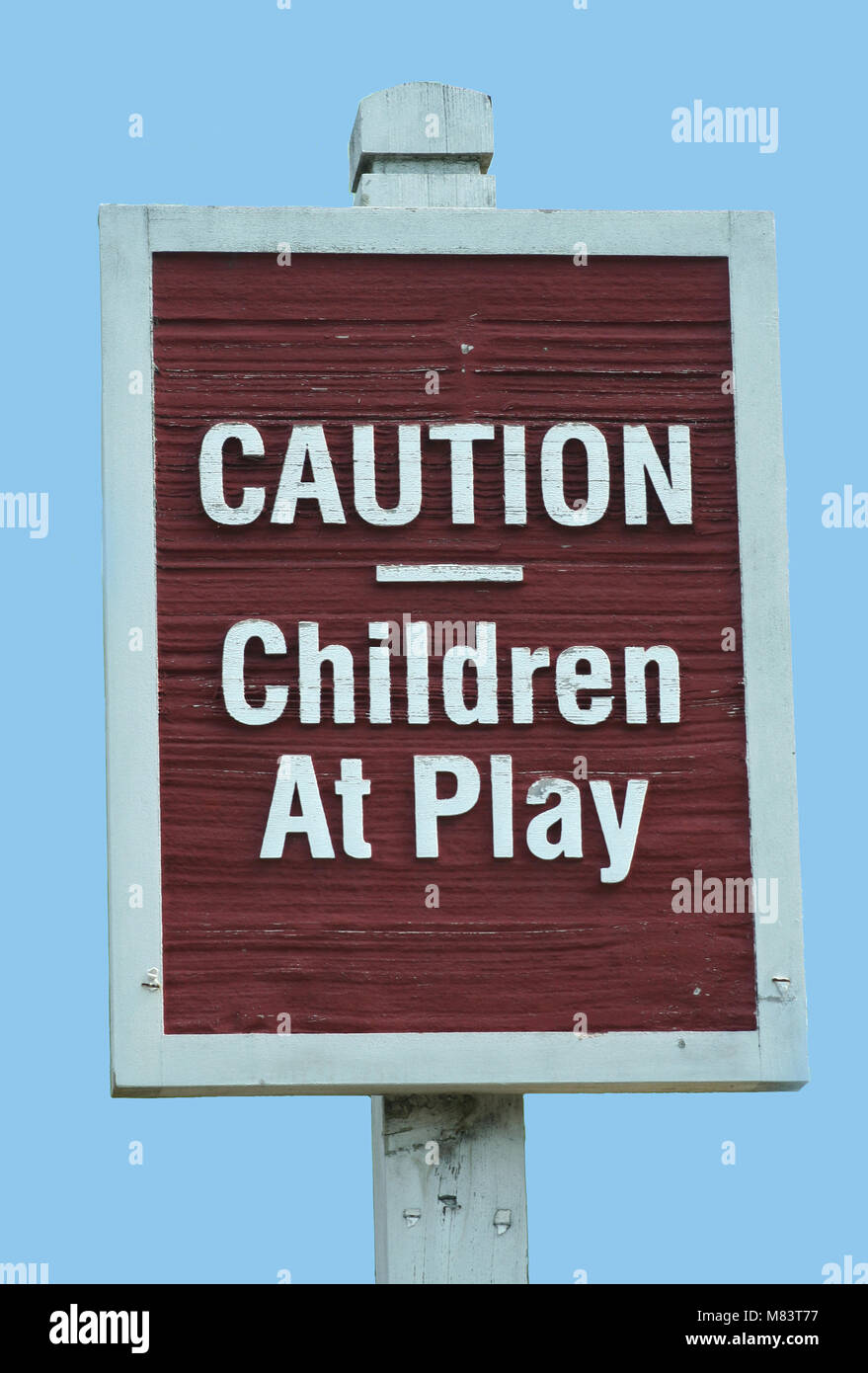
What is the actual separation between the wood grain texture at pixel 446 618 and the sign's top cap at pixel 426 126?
45cm

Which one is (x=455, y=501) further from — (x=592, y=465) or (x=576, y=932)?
(x=576, y=932)

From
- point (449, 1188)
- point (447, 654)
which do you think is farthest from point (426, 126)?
point (449, 1188)

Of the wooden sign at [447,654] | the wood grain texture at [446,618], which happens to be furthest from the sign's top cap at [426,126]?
the wood grain texture at [446,618]

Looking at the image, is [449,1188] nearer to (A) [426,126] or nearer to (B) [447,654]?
(B) [447,654]

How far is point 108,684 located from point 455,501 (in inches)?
52.2

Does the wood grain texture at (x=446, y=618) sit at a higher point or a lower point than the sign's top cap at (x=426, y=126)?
lower

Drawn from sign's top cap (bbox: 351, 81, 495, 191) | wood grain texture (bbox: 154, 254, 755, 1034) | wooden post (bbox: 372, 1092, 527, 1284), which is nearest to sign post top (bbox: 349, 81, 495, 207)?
sign's top cap (bbox: 351, 81, 495, 191)

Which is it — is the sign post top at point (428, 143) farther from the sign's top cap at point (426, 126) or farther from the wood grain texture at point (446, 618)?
the wood grain texture at point (446, 618)

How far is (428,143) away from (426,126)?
61 millimetres

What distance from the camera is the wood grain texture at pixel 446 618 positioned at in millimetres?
10312

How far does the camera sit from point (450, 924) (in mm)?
10383
